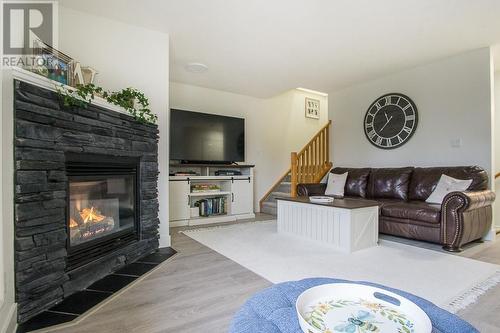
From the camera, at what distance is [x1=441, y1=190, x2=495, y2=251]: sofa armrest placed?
273 centimetres

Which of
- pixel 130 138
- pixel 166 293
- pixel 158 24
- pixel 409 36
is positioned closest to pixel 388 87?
pixel 409 36

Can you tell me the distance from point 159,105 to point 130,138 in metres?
0.66

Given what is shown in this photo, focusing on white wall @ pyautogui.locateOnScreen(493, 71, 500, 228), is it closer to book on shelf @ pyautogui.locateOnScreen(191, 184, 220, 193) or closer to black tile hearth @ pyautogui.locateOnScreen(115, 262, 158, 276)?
book on shelf @ pyautogui.locateOnScreen(191, 184, 220, 193)

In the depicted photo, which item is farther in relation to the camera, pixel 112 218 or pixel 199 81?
pixel 199 81

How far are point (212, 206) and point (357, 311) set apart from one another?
3757mm

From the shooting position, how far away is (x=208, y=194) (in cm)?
438

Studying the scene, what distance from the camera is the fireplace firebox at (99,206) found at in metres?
1.93

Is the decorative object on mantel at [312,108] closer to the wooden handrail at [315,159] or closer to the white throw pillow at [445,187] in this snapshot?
the wooden handrail at [315,159]

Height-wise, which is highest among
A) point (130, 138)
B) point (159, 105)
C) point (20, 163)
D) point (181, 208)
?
point (159, 105)

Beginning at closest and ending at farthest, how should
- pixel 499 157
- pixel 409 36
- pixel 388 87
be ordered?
1. pixel 409 36
2. pixel 499 157
3. pixel 388 87

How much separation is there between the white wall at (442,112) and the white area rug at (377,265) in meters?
1.66

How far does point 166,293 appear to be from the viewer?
1868mm

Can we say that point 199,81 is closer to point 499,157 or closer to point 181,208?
point 181,208

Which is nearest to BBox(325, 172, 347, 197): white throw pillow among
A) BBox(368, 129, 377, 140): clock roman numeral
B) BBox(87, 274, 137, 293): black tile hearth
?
BBox(368, 129, 377, 140): clock roman numeral
